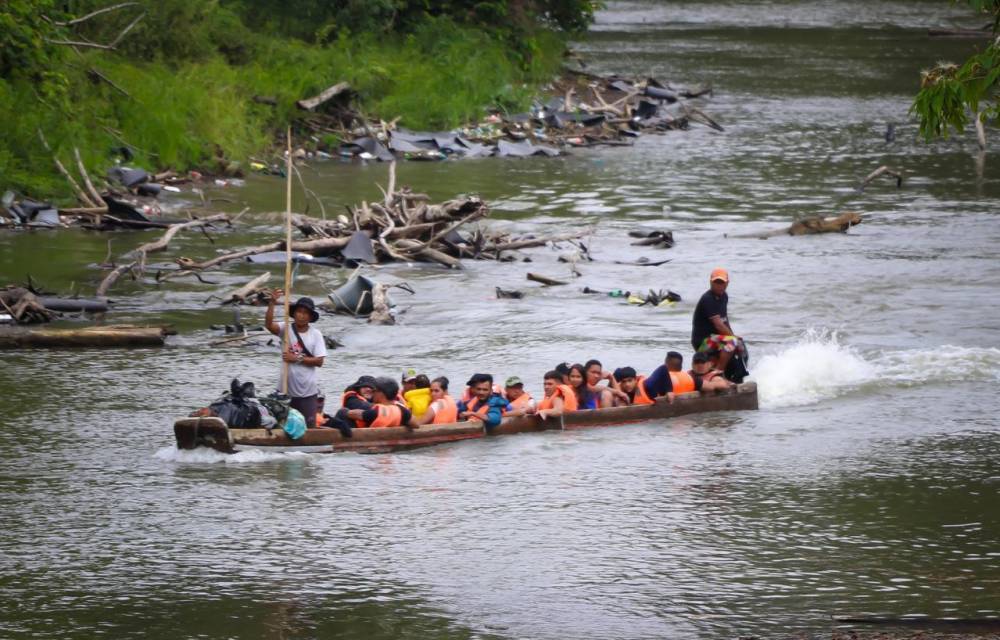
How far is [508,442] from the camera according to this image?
15125 mm

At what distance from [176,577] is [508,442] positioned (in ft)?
15.3

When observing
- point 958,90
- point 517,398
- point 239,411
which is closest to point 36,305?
point 239,411

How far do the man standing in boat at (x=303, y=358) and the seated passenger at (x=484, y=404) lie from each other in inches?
61.0

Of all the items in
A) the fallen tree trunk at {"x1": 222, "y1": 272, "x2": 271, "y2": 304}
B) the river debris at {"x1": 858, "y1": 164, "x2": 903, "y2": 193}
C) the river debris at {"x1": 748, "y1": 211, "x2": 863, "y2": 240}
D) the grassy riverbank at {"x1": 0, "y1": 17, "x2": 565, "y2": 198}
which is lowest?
the fallen tree trunk at {"x1": 222, "y1": 272, "x2": 271, "y2": 304}

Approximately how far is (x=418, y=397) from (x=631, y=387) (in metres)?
2.26

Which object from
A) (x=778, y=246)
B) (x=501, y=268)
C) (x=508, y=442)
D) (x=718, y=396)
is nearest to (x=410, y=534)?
(x=508, y=442)

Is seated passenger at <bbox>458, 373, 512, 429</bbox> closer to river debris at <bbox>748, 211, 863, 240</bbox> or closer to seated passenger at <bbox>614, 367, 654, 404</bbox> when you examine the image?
seated passenger at <bbox>614, 367, 654, 404</bbox>

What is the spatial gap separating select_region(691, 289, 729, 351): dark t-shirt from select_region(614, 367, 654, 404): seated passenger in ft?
3.39

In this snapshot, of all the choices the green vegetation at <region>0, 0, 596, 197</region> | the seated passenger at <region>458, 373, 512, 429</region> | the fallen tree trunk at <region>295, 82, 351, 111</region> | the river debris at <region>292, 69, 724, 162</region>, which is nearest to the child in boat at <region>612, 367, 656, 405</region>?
the seated passenger at <region>458, 373, 512, 429</region>

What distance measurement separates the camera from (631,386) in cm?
1598

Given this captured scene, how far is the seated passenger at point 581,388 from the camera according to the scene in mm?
15656

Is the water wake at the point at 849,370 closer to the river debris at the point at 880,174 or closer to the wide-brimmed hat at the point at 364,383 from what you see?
the wide-brimmed hat at the point at 364,383

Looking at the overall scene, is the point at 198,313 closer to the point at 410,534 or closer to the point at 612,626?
the point at 410,534

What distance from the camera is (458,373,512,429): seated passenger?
15.1 metres
